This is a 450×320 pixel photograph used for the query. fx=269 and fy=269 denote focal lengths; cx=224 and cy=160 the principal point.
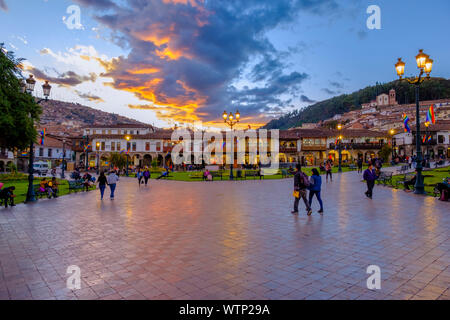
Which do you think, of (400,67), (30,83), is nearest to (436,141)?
(400,67)

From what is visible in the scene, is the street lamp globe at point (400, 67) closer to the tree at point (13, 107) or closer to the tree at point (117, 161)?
the tree at point (13, 107)

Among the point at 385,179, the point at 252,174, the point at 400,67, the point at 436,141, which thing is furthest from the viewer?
the point at 436,141

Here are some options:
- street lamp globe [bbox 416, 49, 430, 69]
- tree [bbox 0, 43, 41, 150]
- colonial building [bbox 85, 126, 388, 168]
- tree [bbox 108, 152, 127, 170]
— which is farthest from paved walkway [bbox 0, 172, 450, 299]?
colonial building [bbox 85, 126, 388, 168]

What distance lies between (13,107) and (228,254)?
8.43 meters

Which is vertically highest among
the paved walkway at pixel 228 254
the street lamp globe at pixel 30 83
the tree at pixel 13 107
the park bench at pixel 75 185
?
the street lamp globe at pixel 30 83

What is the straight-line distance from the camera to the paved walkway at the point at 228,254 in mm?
3598

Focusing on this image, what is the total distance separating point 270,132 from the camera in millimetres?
55969

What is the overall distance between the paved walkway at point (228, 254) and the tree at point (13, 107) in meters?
2.68

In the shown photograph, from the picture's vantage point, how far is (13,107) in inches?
338

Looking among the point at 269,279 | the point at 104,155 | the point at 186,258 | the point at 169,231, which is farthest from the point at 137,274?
the point at 104,155

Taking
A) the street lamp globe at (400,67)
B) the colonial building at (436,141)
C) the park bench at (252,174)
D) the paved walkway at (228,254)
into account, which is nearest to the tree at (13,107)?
the paved walkway at (228,254)

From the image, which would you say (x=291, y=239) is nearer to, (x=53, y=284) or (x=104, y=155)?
(x=53, y=284)

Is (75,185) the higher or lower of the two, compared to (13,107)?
lower

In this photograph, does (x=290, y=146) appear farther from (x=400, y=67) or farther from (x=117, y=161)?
(x=400, y=67)
